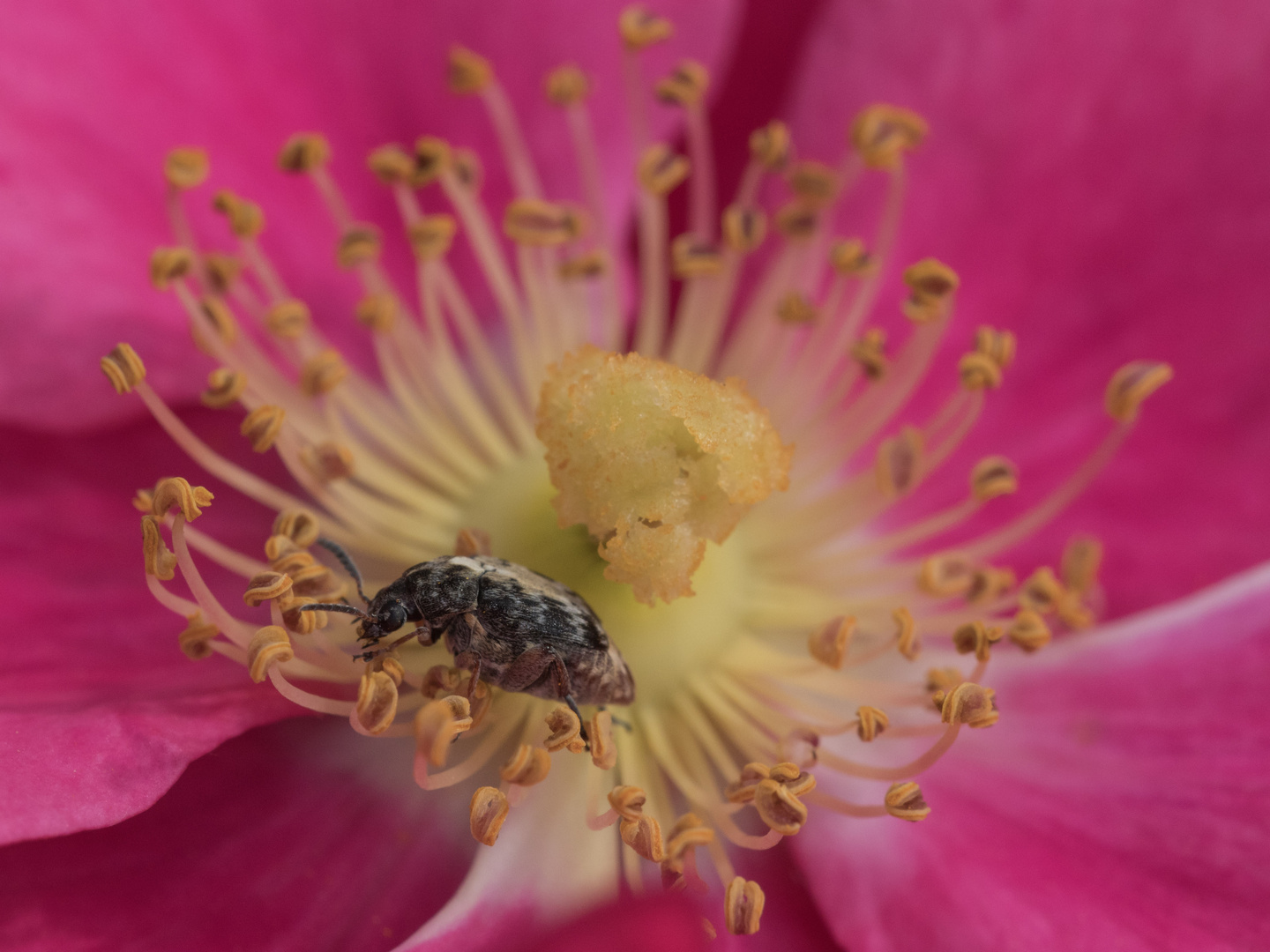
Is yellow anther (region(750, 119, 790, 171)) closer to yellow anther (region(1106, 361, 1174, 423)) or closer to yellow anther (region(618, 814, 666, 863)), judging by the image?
yellow anther (region(1106, 361, 1174, 423))

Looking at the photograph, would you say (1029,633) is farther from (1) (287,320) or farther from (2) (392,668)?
(1) (287,320)

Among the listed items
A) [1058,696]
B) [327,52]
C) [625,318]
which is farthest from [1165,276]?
[327,52]

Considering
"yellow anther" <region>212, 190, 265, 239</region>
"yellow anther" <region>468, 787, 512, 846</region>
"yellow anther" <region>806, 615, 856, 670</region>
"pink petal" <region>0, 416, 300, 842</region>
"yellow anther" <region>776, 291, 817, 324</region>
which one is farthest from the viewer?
"yellow anther" <region>776, 291, 817, 324</region>

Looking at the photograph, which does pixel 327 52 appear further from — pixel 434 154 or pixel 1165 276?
pixel 1165 276

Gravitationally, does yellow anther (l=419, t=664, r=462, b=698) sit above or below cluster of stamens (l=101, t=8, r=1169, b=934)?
below

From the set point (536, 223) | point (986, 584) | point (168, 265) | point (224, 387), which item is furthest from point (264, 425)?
point (986, 584)

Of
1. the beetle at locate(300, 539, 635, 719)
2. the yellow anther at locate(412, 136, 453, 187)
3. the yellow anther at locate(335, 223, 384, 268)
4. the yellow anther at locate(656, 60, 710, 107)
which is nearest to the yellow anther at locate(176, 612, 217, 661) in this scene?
the beetle at locate(300, 539, 635, 719)
